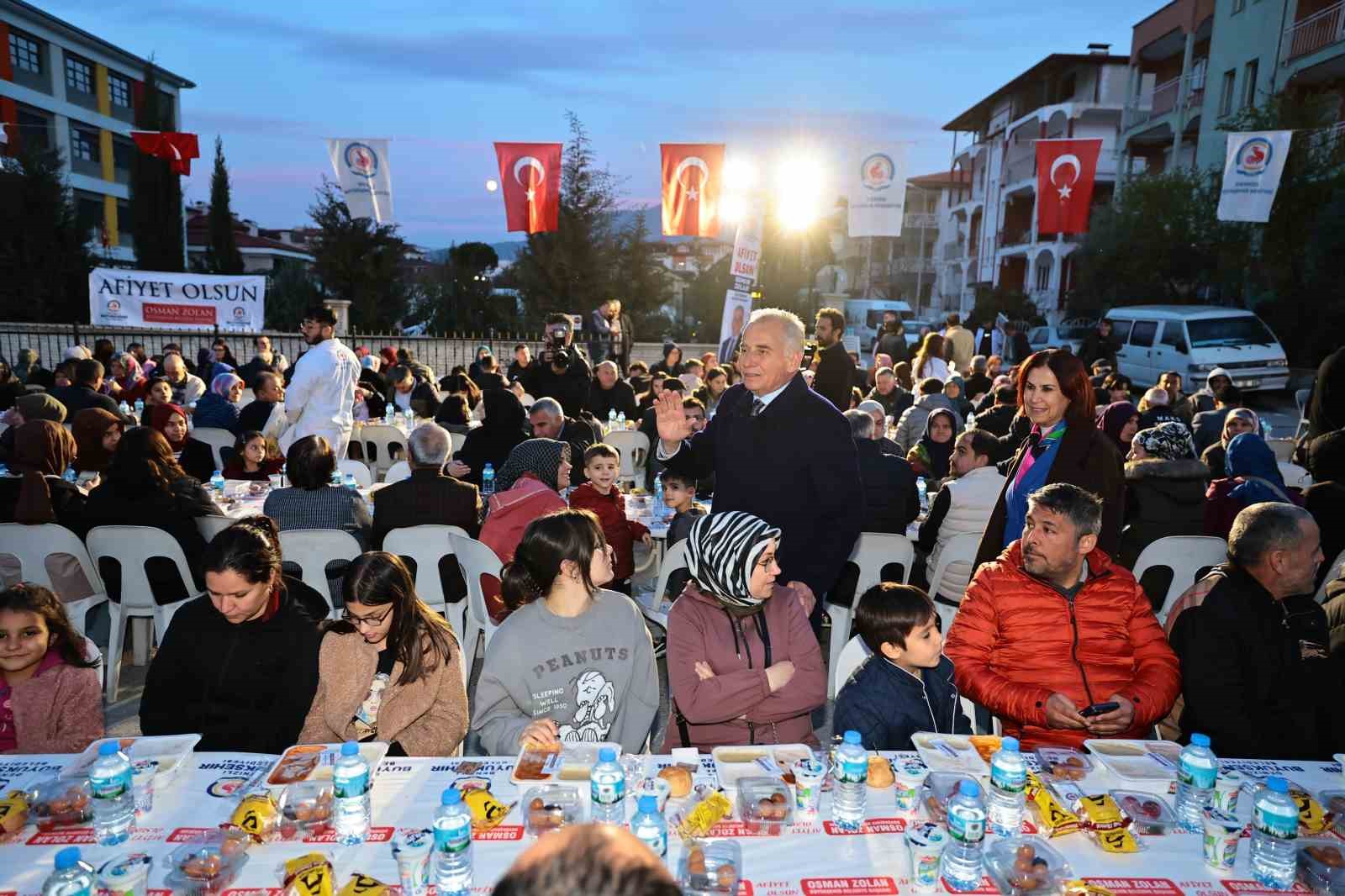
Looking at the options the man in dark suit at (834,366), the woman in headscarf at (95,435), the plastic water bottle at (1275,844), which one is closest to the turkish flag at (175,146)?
the woman in headscarf at (95,435)

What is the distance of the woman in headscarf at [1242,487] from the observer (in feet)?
15.8

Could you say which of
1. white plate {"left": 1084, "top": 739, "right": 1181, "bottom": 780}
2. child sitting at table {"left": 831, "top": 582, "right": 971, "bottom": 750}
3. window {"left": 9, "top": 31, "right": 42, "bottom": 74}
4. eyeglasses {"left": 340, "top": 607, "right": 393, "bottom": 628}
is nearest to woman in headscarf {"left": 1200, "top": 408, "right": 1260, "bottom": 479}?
white plate {"left": 1084, "top": 739, "right": 1181, "bottom": 780}

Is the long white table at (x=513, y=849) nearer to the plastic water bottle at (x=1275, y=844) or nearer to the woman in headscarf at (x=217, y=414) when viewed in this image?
the plastic water bottle at (x=1275, y=844)

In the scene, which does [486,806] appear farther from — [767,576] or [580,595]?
[767,576]

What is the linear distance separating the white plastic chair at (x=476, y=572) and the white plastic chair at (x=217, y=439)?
421 cm

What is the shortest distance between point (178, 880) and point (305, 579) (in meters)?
2.80

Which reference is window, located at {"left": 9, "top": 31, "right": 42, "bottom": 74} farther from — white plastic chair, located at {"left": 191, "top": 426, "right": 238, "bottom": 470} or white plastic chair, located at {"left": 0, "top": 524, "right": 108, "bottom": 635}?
white plastic chair, located at {"left": 0, "top": 524, "right": 108, "bottom": 635}

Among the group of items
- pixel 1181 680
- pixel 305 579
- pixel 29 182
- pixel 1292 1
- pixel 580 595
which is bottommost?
pixel 305 579

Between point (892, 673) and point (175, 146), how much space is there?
15.8 metres

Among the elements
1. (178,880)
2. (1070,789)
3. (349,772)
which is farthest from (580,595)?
(1070,789)

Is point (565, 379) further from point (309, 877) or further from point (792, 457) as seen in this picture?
point (309, 877)

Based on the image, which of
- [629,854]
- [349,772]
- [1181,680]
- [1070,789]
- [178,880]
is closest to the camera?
[629,854]

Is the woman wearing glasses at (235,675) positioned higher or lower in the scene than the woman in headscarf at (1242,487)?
lower

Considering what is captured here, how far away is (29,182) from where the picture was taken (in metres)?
22.8
